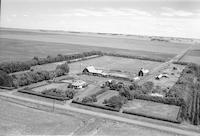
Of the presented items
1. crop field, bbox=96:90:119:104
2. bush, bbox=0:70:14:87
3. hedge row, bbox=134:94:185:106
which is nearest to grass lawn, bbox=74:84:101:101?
crop field, bbox=96:90:119:104

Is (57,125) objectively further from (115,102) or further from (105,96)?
(105,96)

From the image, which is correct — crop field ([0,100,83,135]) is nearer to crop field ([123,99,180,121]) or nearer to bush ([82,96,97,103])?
bush ([82,96,97,103])

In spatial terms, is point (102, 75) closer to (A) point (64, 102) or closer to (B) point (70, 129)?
(A) point (64, 102)

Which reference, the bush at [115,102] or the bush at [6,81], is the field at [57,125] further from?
the bush at [6,81]

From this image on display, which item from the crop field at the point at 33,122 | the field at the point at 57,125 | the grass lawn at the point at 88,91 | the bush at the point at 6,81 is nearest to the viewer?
the crop field at the point at 33,122

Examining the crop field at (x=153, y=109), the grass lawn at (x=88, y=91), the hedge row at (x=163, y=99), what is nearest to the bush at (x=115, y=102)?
the crop field at (x=153, y=109)

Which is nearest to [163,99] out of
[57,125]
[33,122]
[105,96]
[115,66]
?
[105,96]

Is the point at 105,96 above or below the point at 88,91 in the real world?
below

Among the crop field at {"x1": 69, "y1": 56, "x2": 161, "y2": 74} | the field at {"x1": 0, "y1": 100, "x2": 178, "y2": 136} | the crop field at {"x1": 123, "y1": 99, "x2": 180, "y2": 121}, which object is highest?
the crop field at {"x1": 69, "y1": 56, "x2": 161, "y2": 74}

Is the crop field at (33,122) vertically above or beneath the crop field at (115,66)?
beneath

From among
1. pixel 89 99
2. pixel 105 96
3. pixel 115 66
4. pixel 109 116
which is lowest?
pixel 109 116
